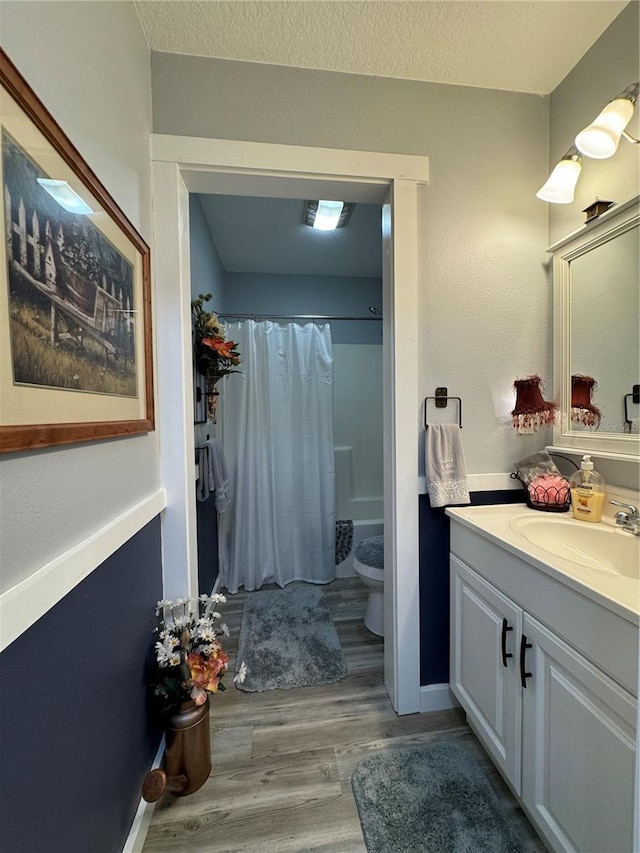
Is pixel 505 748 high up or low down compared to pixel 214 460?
down

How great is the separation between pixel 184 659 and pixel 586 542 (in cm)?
139

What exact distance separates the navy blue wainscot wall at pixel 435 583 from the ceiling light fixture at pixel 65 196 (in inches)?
54.2

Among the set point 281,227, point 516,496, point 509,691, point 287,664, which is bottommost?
point 287,664

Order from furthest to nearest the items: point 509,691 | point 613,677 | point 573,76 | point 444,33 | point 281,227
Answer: point 281,227
point 573,76
point 444,33
point 509,691
point 613,677

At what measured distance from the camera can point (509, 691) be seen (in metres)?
1.05

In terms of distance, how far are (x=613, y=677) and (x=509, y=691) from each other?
0.42m

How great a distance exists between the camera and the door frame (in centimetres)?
123

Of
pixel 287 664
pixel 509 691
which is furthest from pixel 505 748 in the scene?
pixel 287 664

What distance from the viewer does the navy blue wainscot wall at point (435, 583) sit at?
1430mm

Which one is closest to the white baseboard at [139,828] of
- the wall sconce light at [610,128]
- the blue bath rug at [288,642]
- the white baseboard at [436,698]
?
the blue bath rug at [288,642]

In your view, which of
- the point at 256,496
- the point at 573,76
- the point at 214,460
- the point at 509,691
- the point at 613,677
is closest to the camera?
the point at 613,677

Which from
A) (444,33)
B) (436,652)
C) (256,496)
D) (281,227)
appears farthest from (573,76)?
(256,496)

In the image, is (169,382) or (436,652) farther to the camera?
(436,652)

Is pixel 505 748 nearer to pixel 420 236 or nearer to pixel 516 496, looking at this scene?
pixel 516 496
